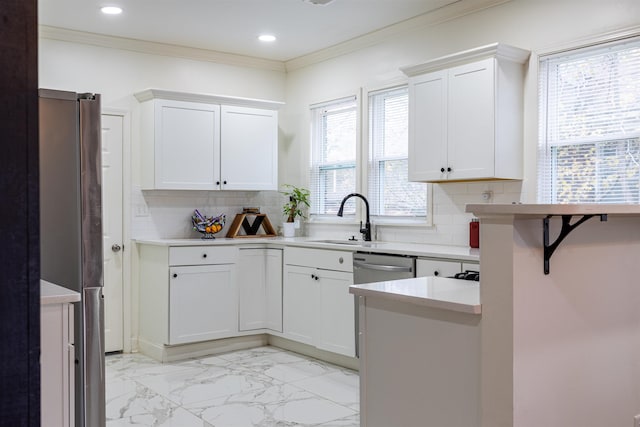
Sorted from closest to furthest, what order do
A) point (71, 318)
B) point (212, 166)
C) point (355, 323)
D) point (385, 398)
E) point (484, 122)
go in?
point (71, 318) → point (385, 398) → point (484, 122) → point (355, 323) → point (212, 166)

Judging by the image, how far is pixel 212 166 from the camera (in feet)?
17.4

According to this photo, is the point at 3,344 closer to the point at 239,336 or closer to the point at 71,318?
the point at 71,318

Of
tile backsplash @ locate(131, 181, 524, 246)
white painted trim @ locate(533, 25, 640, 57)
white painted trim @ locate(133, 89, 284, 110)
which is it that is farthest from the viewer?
white painted trim @ locate(133, 89, 284, 110)

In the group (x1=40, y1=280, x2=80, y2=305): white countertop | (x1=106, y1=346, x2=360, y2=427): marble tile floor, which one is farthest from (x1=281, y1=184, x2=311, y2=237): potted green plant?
(x1=40, y1=280, x2=80, y2=305): white countertop

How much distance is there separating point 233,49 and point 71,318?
157 inches

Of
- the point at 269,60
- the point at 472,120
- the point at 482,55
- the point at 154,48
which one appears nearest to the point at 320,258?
the point at 472,120

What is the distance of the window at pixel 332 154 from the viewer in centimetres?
542

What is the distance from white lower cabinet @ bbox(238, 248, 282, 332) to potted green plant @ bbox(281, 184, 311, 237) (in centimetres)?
54

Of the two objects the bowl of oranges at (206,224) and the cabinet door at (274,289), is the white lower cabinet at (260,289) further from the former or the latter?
the bowl of oranges at (206,224)

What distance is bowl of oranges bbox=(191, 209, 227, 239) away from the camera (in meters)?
5.38

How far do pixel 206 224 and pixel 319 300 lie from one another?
4.53 feet

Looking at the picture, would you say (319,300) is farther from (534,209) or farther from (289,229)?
(534,209)

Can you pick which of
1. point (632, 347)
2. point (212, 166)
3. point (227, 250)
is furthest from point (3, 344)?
point (212, 166)

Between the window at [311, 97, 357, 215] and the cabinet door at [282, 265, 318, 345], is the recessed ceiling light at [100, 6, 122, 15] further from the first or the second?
the cabinet door at [282, 265, 318, 345]
